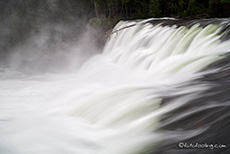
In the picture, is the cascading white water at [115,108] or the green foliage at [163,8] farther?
the green foliage at [163,8]

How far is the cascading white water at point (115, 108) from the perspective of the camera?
9.67ft

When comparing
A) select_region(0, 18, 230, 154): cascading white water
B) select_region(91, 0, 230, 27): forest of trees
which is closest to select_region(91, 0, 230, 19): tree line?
select_region(91, 0, 230, 27): forest of trees

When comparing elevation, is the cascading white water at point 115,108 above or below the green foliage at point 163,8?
below

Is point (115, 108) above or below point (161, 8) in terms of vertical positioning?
below

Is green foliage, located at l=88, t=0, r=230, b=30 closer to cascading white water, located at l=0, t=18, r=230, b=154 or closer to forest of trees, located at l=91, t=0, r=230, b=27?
forest of trees, located at l=91, t=0, r=230, b=27

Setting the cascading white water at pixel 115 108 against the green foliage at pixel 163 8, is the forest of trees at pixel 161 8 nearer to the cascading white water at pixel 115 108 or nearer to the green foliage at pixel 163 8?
the green foliage at pixel 163 8

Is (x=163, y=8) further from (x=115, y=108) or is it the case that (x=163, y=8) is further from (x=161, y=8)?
(x=115, y=108)

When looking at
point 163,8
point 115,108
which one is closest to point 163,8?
point 163,8

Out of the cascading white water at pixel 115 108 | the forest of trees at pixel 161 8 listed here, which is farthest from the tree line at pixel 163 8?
the cascading white water at pixel 115 108

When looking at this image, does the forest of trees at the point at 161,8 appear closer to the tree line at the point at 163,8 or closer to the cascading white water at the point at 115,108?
the tree line at the point at 163,8

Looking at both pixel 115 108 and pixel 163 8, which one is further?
pixel 163 8

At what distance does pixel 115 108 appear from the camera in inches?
139

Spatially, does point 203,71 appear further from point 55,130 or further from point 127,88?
point 55,130

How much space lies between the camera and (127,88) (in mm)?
3828
